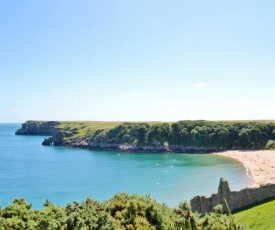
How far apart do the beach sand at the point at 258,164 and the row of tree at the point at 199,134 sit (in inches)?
396

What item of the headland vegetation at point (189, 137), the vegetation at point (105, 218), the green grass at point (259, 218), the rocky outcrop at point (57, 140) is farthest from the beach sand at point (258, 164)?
the rocky outcrop at point (57, 140)

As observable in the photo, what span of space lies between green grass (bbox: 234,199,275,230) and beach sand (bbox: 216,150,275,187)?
3506 centimetres

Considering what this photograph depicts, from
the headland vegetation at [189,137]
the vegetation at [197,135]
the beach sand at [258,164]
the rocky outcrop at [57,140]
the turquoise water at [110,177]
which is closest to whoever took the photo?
the turquoise water at [110,177]

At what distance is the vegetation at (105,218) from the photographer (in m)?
19.3

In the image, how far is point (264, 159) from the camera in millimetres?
100312

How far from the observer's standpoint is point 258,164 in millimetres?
91688

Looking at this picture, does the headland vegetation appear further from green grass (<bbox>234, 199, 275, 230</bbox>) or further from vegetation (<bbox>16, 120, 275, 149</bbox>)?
green grass (<bbox>234, 199, 275, 230</bbox>)

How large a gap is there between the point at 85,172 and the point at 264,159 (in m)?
62.3

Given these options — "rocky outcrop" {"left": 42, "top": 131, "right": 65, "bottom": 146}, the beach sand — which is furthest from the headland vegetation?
"rocky outcrop" {"left": 42, "top": 131, "right": 65, "bottom": 146}

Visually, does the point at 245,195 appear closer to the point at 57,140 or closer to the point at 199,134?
the point at 199,134

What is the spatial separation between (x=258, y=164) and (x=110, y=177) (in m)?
47.7

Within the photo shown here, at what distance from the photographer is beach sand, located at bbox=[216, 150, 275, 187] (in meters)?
72.9

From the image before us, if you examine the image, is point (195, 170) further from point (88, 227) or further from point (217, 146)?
point (88, 227)

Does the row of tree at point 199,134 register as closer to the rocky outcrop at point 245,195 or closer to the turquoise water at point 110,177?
the turquoise water at point 110,177
